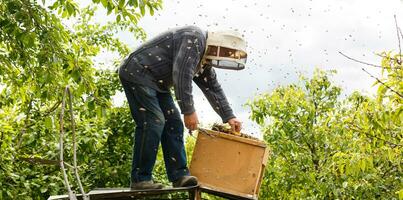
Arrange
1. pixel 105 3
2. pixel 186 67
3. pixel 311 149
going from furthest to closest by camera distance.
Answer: pixel 311 149 < pixel 105 3 < pixel 186 67

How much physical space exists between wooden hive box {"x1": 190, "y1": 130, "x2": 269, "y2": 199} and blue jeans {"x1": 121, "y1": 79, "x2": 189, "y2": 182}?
0.71ft

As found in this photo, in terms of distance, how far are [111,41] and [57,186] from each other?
4.34 m

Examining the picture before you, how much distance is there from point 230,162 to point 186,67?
2.57 feet

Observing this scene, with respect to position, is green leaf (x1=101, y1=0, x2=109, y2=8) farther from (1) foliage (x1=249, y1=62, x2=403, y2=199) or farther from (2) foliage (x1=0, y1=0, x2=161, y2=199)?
(1) foliage (x1=249, y1=62, x2=403, y2=199)

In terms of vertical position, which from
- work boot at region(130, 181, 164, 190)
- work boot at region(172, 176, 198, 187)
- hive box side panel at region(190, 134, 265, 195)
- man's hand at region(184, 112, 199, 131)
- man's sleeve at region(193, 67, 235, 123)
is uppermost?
man's sleeve at region(193, 67, 235, 123)

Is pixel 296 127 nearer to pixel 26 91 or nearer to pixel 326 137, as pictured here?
pixel 326 137

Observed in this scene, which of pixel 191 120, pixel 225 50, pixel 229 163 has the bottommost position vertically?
pixel 229 163

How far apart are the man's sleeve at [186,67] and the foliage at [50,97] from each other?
1.25m

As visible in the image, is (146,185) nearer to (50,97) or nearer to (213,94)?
(213,94)

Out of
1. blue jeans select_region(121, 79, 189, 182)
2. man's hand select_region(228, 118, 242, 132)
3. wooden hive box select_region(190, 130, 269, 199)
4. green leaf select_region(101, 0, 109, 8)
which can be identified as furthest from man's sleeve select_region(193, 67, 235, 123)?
green leaf select_region(101, 0, 109, 8)

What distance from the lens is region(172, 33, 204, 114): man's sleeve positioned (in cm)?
439

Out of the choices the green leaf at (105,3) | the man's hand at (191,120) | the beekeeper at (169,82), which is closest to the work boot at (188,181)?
the beekeeper at (169,82)

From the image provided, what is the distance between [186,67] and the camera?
4.39 meters

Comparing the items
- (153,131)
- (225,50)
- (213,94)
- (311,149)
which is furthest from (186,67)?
(311,149)
